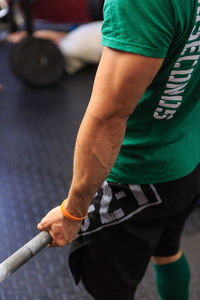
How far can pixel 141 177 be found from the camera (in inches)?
30.5

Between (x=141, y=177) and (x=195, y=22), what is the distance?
1.08 ft

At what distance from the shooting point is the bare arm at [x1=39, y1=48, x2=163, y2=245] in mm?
541

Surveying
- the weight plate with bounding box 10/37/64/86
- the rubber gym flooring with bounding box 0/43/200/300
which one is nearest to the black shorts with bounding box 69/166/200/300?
the rubber gym flooring with bounding box 0/43/200/300

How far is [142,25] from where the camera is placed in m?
0.52

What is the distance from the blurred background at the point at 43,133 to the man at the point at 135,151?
461 millimetres

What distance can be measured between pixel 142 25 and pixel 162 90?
0.15 meters

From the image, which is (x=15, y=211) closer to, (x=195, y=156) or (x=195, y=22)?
(x=195, y=156)

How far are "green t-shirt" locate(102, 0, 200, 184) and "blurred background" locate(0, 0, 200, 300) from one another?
0.59 metres

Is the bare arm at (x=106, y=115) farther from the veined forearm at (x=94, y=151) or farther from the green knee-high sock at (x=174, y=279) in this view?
the green knee-high sock at (x=174, y=279)

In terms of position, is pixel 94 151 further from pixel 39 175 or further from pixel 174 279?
pixel 39 175

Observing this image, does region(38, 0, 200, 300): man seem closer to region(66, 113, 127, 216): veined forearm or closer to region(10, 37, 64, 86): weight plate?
region(66, 113, 127, 216): veined forearm

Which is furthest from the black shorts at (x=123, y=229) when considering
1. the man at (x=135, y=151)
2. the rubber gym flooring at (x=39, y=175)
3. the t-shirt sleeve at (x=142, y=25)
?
the rubber gym flooring at (x=39, y=175)

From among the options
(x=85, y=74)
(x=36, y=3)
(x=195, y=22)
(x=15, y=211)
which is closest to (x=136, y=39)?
(x=195, y=22)

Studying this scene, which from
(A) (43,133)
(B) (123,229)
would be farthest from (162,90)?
(A) (43,133)
